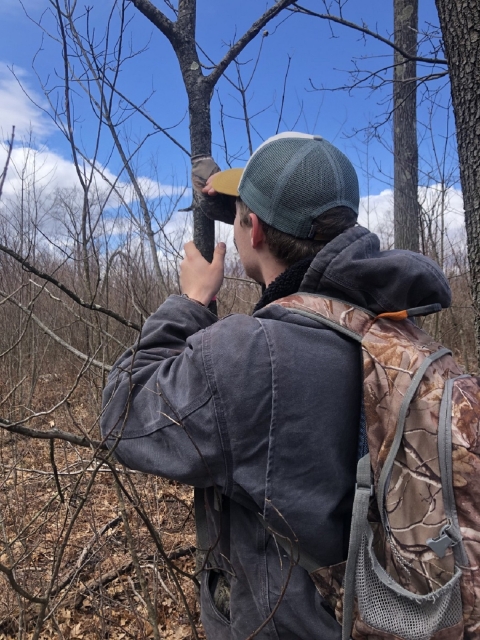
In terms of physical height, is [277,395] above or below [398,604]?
above

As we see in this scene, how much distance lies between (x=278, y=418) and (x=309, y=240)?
18.3 inches

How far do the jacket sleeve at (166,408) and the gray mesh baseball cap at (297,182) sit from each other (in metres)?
0.35

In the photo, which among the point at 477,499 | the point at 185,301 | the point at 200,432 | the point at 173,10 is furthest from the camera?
the point at 173,10

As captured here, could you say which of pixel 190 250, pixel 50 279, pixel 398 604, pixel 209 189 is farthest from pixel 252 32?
pixel 398 604

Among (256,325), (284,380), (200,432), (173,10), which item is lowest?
(200,432)

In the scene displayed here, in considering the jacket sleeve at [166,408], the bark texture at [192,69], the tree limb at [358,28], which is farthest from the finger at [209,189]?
the tree limb at [358,28]

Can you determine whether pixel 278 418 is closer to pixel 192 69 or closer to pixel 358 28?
pixel 192 69

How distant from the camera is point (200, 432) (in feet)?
3.16

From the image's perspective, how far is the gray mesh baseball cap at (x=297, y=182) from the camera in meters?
1.11

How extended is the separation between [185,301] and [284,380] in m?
0.42

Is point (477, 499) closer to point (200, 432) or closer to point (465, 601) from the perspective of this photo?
point (465, 601)

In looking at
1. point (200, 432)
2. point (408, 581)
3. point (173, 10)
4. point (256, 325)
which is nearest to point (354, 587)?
point (408, 581)

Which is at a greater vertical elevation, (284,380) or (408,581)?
(284,380)

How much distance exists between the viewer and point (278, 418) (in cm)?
94
